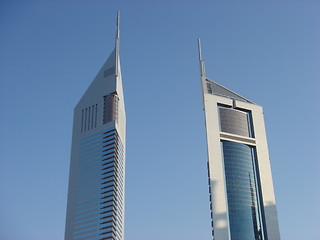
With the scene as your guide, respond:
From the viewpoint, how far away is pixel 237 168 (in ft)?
545

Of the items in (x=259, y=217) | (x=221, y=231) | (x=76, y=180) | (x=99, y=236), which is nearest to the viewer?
(x=221, y=231)

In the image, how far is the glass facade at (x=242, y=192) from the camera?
157 metres

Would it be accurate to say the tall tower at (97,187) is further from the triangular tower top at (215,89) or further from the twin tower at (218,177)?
the triangular tower top at (215,89)

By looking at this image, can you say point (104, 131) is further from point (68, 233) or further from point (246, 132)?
point (246, 132)

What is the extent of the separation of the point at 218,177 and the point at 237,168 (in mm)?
10714

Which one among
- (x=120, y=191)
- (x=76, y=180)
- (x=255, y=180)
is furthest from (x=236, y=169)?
(x=76, y=180)

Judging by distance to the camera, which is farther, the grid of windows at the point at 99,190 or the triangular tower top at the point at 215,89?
the triangular tower top at the point at 215,89

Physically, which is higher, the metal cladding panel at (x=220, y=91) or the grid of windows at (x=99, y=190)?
the metal cladding panel at (x=220, y=91)

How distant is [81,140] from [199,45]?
197 ft

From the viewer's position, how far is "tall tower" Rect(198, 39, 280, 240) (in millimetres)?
155375

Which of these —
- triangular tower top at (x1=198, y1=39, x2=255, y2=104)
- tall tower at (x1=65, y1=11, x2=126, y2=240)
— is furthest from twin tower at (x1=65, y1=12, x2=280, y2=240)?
triangular tower top at (x1=198, y1=39, x2=255, y2=104)

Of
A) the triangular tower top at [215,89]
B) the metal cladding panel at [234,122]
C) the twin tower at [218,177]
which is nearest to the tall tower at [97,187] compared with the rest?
the twin tower at [218,177]

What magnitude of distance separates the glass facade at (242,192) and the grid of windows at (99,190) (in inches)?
1697

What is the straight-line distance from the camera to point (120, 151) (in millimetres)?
199625
